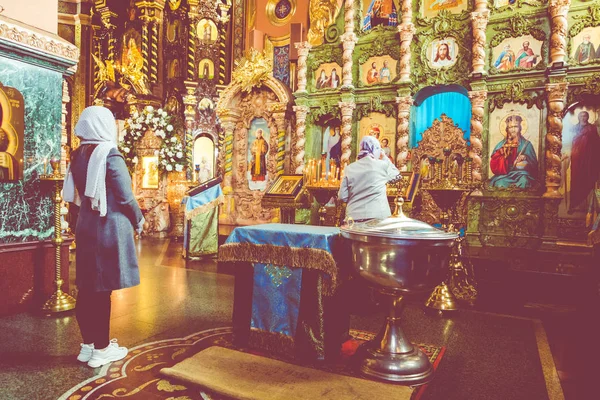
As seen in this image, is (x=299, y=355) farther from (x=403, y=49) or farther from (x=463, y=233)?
(x=403, y=49)

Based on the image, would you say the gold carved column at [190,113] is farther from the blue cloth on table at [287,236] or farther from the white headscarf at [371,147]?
the blue cloth on table at [287,236]

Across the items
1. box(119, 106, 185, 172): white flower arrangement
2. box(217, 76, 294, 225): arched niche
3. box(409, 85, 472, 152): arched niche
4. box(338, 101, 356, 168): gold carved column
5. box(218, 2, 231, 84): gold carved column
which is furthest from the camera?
box(218, 2, 231, 84): gold carved column

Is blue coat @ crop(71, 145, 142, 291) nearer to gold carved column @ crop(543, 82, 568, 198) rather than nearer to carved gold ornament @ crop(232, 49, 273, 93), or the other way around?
gold carved column @ crop(543, 82, 568, 198)

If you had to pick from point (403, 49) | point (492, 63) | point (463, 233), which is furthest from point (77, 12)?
point (463, 233)

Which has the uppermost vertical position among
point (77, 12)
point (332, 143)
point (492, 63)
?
point (77, 12)

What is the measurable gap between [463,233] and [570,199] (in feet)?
6.84

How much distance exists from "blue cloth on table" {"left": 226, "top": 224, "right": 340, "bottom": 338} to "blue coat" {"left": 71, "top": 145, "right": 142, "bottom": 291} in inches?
31.2

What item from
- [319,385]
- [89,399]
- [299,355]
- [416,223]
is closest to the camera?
[89,399]

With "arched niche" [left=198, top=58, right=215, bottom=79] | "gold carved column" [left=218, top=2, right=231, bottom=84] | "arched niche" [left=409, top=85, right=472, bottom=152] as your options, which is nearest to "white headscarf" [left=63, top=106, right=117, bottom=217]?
"arched niche" [left=409, top=85, right=472, bottom=152]

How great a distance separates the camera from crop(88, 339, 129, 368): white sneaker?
290 centimetres

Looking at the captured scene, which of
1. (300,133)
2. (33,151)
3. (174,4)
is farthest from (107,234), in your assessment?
(174,4)

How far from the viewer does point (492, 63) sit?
8.58 meters

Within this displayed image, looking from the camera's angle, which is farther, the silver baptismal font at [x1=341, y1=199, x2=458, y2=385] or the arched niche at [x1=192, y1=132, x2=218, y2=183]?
the arched niche at [x1=192, y1=132, x2=218, y2=183]

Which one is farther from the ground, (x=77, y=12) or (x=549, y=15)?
(x=77, y=12)
